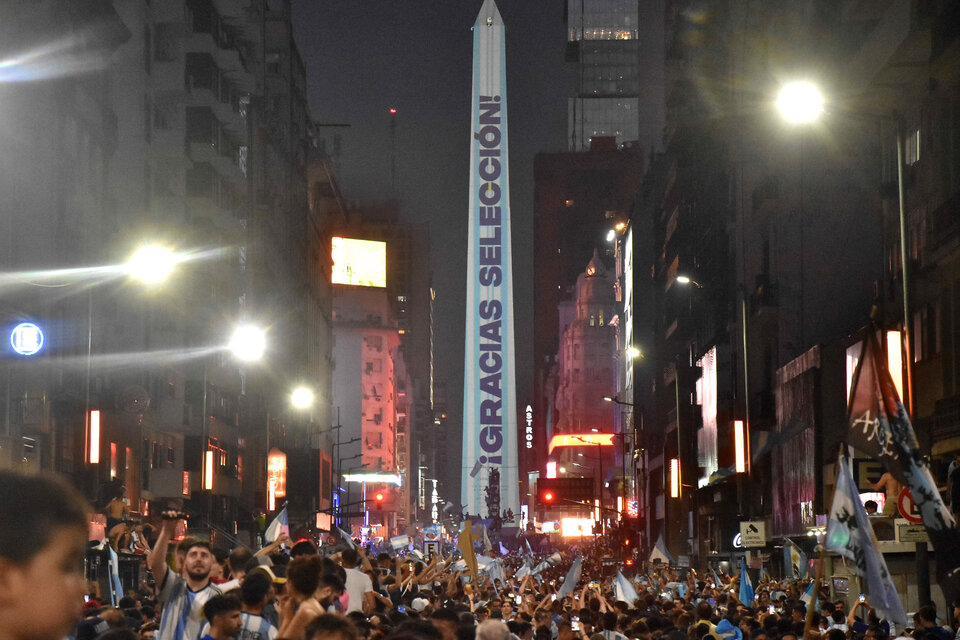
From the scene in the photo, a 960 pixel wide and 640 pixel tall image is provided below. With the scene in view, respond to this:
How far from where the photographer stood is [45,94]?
4612cm

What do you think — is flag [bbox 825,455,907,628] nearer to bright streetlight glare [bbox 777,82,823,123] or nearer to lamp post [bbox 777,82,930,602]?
lamp post [bbox 777,82,930,602]

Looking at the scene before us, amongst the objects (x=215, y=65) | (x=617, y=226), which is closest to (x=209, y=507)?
(x=215, y=65)

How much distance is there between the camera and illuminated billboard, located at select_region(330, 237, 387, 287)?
186875 millimetres

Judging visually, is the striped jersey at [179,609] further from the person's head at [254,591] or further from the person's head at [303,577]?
the person's head at [303,577]

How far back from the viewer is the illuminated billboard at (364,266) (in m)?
187

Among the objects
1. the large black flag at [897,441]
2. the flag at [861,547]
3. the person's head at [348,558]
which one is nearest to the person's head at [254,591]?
the person's head at [348,558]

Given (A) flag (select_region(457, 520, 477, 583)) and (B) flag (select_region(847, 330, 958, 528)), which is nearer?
(B) flag (select_region(847, 330, 958, 528))

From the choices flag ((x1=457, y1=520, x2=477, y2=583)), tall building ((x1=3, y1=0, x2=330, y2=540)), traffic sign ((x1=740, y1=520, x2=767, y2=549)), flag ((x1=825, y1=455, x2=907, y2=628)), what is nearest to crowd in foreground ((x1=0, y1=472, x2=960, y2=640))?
flag ((x1=457, y1=520, x2=477, y2=583))

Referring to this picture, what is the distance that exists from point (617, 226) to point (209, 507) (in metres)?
91.5

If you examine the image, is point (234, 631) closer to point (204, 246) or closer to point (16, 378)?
point (16, 378)

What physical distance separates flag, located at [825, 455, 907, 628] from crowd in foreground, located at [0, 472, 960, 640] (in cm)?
155

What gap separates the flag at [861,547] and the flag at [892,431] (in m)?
→ 0.91

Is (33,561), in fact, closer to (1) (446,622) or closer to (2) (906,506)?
(1) (446,622)

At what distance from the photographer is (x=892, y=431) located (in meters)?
13.8
